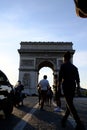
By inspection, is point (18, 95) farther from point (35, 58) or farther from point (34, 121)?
point (35, 58)

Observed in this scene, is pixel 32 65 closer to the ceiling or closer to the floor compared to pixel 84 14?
closer to the ceiling

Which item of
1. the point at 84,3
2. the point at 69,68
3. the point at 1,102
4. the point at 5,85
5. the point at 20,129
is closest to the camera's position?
the point at 84,3

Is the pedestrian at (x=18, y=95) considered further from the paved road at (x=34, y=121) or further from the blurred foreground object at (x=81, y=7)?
the blurred foreground object at (x=81, y=7)

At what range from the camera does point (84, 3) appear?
7.89 ft

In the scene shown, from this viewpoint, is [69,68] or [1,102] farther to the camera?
[1,102]

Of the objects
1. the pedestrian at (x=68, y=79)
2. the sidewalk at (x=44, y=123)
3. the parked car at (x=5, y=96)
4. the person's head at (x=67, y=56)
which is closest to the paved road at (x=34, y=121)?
the sidewalk at (x=44, y=123)

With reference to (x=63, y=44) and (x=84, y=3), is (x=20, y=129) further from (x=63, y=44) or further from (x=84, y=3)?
(x=63, y=44)

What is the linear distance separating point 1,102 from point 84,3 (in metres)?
5.46

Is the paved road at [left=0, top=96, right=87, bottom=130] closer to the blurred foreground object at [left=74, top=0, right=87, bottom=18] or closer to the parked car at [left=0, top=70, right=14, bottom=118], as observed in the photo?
the parked car at [left=0, top=70, right=14, bottom=118]

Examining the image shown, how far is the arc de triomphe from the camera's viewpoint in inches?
2104

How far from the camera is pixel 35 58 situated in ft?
179

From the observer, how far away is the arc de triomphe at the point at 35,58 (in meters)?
53.4

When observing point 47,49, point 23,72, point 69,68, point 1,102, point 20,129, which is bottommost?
point 20,129

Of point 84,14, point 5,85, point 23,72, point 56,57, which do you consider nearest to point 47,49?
point 56,57
